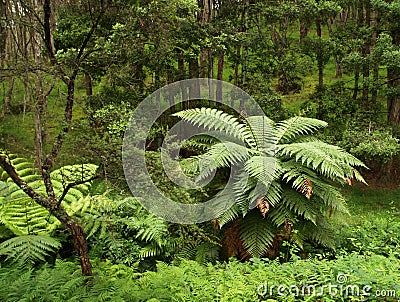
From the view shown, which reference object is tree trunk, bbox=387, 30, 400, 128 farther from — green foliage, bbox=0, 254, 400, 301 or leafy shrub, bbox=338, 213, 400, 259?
green foliage, bbox=0, 254, 400, 301

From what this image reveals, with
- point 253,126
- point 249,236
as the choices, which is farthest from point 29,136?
point 249,236

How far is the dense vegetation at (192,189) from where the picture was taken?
8.14 ft

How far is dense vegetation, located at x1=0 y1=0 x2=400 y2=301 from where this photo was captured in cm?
248

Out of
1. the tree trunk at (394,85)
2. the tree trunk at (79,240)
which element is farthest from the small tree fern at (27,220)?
the tree trunk at (394,85)

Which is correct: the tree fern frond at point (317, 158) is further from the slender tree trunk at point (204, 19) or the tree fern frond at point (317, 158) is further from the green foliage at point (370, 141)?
the slender tree trunk at point (204, 19)

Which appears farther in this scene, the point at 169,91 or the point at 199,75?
the point at 199,75

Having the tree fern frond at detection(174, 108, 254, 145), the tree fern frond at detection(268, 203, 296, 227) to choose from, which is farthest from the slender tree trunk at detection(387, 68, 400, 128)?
the tree fern frond at detection(268, 203, 296, 227)

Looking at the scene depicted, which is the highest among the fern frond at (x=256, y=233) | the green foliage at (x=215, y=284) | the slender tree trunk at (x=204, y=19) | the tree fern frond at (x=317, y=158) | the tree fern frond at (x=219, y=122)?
the slender tree trunk at (x=204, y=19)

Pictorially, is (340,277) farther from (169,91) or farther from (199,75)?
(199,75)

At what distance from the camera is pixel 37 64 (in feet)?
8.30

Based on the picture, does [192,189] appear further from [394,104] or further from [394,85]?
[394,104]

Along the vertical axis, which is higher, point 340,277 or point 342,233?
point 340,277

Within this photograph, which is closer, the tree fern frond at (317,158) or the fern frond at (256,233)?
the fern frond at (256,233)

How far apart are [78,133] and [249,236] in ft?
7.09
